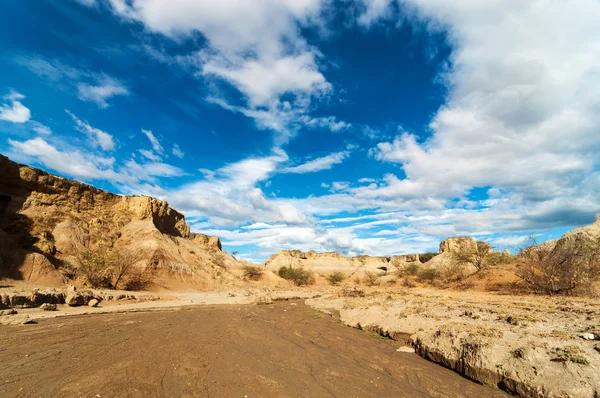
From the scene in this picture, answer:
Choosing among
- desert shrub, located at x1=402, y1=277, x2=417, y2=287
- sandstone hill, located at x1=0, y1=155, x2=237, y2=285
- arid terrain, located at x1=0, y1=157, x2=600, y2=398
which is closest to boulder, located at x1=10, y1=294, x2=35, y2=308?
arid terrain, located at x1=0, y1=157, x2=600, y2=398

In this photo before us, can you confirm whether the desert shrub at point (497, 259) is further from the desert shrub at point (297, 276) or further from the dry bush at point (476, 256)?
the desert shrub at point (297, 276)

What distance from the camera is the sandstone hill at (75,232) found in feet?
72.3

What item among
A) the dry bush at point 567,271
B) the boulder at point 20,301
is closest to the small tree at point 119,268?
the boulder at point 20,301

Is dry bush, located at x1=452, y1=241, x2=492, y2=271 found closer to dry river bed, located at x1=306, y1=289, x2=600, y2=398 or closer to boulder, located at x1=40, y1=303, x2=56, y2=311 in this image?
dry river bed, located at x1=306, y1=289, x2=600, y2=398

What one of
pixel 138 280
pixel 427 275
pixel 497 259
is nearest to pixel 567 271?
pixel 497 259

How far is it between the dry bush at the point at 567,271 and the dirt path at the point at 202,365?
1390cm

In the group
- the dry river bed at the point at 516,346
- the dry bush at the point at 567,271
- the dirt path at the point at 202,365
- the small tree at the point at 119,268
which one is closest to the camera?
the dirt path at the point at 202,365

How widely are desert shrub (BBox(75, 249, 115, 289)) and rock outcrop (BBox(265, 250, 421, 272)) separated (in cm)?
4676

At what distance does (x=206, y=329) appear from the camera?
10.4 meters

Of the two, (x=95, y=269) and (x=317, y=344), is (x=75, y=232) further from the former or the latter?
(x=317, y=344)

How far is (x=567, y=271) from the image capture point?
16547 millimetres

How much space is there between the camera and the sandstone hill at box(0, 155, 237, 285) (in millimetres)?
22047

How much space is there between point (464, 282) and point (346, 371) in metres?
25.1

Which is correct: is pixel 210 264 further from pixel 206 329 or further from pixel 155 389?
pixel 155 389
